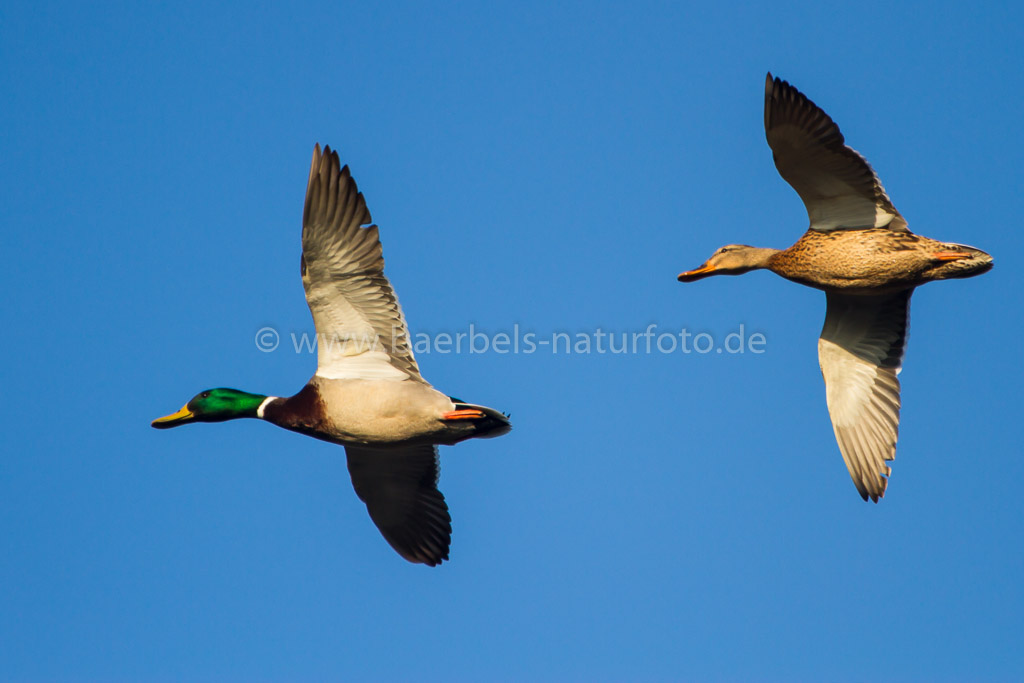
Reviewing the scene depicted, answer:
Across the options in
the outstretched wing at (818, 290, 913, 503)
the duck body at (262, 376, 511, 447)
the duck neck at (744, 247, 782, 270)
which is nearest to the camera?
the duck body at (262, 376, 511, 447)

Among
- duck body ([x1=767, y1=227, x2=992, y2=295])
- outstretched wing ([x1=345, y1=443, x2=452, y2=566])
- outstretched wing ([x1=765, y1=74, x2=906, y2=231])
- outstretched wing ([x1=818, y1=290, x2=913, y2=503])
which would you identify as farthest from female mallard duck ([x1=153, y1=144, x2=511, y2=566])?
outstretched wing ([x1=818, y1=290, x2=913, y2=503])

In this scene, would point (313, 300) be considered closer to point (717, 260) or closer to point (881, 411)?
point (717, 260)

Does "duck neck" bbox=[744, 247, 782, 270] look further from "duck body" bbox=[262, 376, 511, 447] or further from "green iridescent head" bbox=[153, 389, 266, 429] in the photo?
"green iridescent head" bbox=[153, 389, 266, 429]

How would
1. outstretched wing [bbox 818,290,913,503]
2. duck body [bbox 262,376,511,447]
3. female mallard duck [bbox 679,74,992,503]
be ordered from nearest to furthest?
duck body [bbox 262,376,511,447], female mallard duck [bbox 679,74,992,503], outstretched wing [bbox 818,290,913,503]

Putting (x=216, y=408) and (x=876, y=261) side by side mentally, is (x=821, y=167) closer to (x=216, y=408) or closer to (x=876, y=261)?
(x=876, y=261)

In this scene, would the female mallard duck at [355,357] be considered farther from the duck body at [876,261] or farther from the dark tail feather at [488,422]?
the duck body at [876,261]

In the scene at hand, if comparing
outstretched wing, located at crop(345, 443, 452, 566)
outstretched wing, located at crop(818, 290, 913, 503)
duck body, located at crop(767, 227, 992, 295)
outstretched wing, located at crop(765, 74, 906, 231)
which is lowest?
outstretched wing, located at crop(345, 443, 452, 566)

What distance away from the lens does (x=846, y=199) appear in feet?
38.2

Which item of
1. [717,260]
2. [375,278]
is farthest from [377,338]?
[717,260]

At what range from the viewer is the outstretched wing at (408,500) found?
1234 centimetres

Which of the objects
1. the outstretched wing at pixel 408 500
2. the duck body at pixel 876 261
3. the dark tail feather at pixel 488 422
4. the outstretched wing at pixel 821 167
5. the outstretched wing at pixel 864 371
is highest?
the outstretched wing at pixel 821 167

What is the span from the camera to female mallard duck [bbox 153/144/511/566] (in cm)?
1024

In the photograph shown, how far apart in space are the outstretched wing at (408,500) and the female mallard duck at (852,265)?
350 centimetres

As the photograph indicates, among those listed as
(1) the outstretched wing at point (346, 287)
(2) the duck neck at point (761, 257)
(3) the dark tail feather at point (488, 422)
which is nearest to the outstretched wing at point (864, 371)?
(2) the duck neck at point (761, 257)
